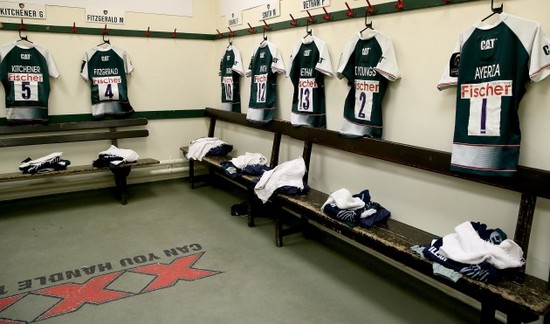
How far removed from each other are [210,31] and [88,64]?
5.24 feet

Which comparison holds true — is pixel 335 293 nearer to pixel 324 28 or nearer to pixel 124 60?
pixel 324 28

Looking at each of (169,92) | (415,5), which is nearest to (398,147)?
(415,5)

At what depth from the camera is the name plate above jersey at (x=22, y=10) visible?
13.3 feet

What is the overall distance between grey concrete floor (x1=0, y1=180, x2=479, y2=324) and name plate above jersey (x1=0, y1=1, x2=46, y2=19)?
2.07 meters

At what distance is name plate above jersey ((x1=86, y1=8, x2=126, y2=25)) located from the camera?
449 centimetres

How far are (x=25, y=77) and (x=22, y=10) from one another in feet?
2.28

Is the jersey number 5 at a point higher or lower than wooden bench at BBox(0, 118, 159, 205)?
higher

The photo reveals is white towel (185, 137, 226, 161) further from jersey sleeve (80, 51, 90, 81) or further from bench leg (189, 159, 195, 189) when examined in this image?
jersey sleeve (80, 51, 90, 81)

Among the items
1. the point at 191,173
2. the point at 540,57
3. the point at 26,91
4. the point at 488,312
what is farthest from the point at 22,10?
the point at 488,312

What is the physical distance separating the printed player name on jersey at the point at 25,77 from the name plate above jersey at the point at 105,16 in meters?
0.85

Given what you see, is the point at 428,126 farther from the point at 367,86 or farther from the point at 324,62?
the point at 324,62

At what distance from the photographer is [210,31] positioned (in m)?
5.24

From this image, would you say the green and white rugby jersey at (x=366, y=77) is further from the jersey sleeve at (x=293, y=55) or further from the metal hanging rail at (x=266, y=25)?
the jersey sleeve at (x=293, y=55)

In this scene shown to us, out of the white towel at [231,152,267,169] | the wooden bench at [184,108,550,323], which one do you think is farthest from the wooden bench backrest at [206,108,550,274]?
the white towel at [231,152,267,169]
